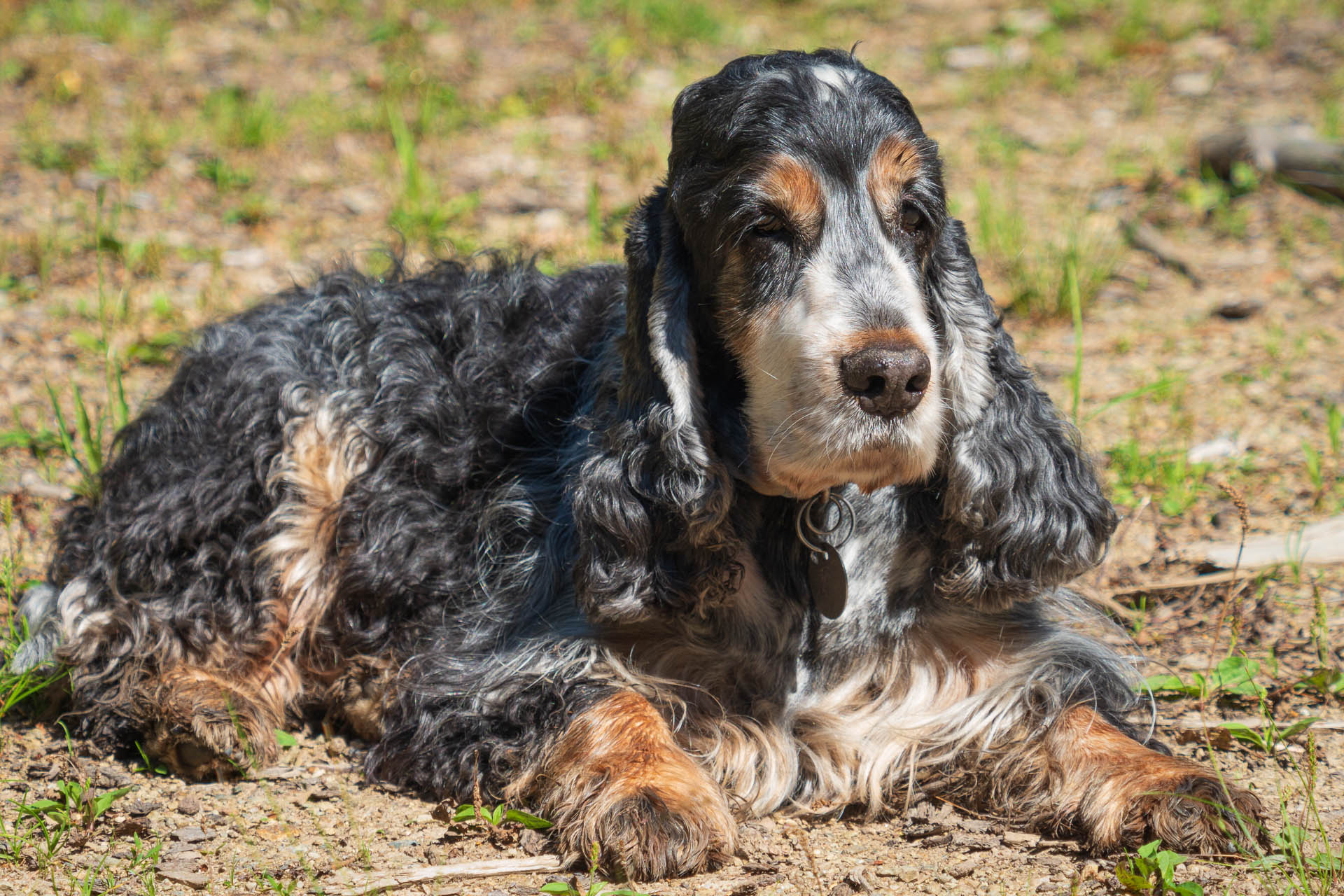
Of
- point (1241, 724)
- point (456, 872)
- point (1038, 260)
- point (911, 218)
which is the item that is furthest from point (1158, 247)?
point (456, 872)

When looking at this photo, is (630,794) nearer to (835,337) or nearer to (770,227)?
(835,337)

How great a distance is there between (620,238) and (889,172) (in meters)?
3.32

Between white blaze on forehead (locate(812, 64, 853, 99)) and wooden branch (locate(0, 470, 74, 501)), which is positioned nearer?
white blaze on forehead (locate(812, 64, 853, 99))

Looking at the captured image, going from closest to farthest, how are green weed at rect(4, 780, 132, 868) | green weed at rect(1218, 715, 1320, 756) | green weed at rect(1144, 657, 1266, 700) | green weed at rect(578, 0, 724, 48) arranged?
1. green weed at rect(4, 780, 132, 868)
2. green weed at rect(1218, 715, 1320, 756)
3. green weed at rect(1144, 657, 1266, 700)
4. green weed at rect(578, 0, 724, 48)

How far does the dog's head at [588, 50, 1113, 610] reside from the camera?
2.72m

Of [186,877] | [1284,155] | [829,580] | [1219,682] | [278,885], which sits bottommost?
[1219,682]

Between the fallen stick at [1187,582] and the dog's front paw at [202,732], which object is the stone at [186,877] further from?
the fallen stick at [1187,582]

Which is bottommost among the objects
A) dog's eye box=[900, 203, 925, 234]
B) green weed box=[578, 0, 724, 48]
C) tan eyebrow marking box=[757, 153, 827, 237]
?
dog's eye box=[900, 203, 925, 234]

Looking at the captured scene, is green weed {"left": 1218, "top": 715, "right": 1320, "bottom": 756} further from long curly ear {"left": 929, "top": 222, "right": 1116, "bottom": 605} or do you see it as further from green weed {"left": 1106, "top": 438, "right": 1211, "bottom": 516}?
green weed {"left": 1106, "top": 438, "right": 1211, "bottom": 516}

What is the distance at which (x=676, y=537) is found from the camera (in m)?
3.09

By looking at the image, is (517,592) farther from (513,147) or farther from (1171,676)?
(513,147)

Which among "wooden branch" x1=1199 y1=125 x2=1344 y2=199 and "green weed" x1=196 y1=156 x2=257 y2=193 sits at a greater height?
"green weed" x1=196 y1=156 x2=257 y2=193

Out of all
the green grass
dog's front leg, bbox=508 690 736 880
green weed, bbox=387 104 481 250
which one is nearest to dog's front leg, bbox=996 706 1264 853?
dog's front leg, bbox=508 690 736 880

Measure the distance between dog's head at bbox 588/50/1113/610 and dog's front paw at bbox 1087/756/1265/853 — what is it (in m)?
0.57
